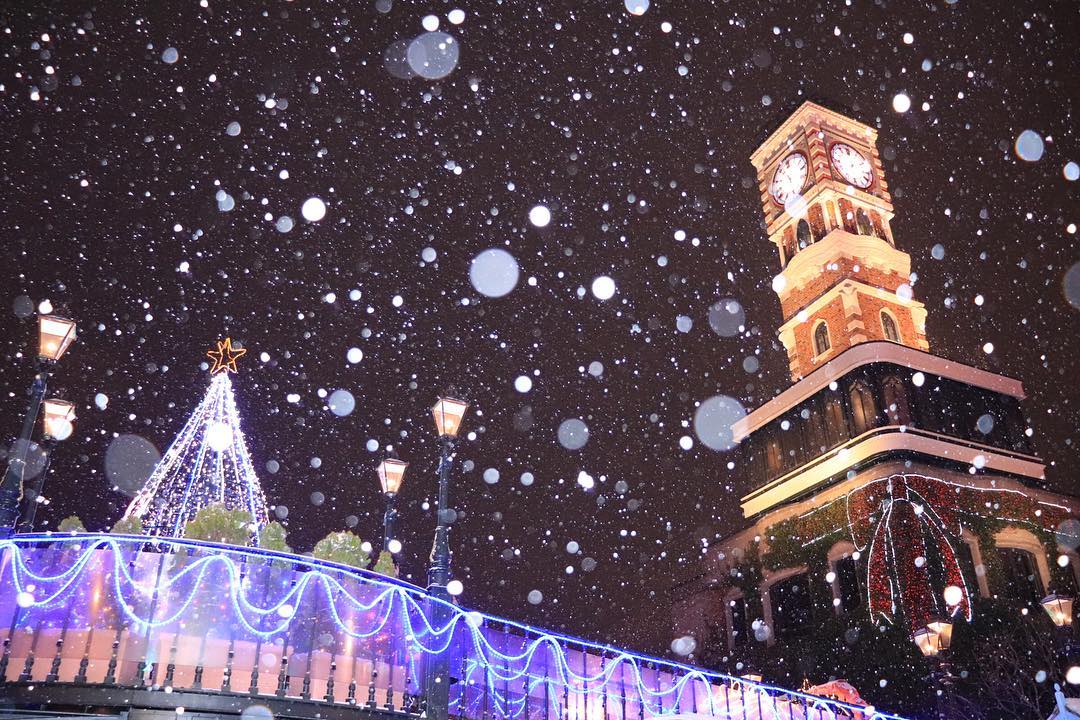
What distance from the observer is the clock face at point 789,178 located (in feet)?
150

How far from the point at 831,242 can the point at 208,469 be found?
109 feet

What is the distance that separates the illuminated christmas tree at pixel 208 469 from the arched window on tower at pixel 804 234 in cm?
3346

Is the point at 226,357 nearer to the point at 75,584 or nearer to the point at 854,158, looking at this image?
the point at 75,584

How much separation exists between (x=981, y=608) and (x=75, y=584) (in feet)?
93.9

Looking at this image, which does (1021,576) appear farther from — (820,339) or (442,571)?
(442,571)

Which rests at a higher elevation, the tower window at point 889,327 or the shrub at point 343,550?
the tower window at point 889,327

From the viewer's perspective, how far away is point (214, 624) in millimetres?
10578

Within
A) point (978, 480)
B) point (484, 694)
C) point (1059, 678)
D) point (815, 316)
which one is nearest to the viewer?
point (484, 694)

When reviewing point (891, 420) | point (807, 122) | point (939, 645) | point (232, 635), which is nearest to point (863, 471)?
point (891, 420)

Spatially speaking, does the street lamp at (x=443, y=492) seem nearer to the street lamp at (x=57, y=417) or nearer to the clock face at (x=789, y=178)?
the street lamp at (x=57, y=417)

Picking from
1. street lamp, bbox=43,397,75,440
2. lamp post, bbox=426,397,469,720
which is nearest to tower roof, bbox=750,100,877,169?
lamp post, bbox=426,397,469,720

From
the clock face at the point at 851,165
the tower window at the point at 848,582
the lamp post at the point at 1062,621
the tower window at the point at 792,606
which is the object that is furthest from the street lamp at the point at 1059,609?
the clock face at the point at 851,165

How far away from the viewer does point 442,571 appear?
11.8 meters

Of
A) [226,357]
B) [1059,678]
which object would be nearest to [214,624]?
[226,357]
